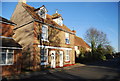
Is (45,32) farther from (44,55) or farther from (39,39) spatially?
(44,55)

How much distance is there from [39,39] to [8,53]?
4.49m

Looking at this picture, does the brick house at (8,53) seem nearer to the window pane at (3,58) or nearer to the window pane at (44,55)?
the window pane at (3,58)

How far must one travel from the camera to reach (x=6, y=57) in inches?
432

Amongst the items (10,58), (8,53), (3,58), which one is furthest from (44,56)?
(3,58)

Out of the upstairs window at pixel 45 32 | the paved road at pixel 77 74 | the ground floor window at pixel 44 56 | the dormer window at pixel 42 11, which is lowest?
the paved road at pixel 77 74

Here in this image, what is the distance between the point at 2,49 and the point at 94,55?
28.5m

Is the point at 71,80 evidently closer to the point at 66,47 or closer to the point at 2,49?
the point at 2,49

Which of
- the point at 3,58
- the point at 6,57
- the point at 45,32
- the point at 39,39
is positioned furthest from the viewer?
the point at 45,32

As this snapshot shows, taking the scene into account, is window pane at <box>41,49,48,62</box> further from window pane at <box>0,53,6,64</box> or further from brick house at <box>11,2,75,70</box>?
window pane at <box>0,53,6,64</box>

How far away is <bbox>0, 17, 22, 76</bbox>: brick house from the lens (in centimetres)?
1069

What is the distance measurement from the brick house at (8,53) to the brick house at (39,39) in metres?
1.98

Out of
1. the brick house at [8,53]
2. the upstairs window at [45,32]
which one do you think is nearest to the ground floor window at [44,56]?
the upstairs window at [45,32]

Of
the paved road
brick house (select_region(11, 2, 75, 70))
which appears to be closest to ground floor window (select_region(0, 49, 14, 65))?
brick house (select_region(11, 2, 75, 70))

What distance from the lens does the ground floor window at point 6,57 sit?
423 inches
